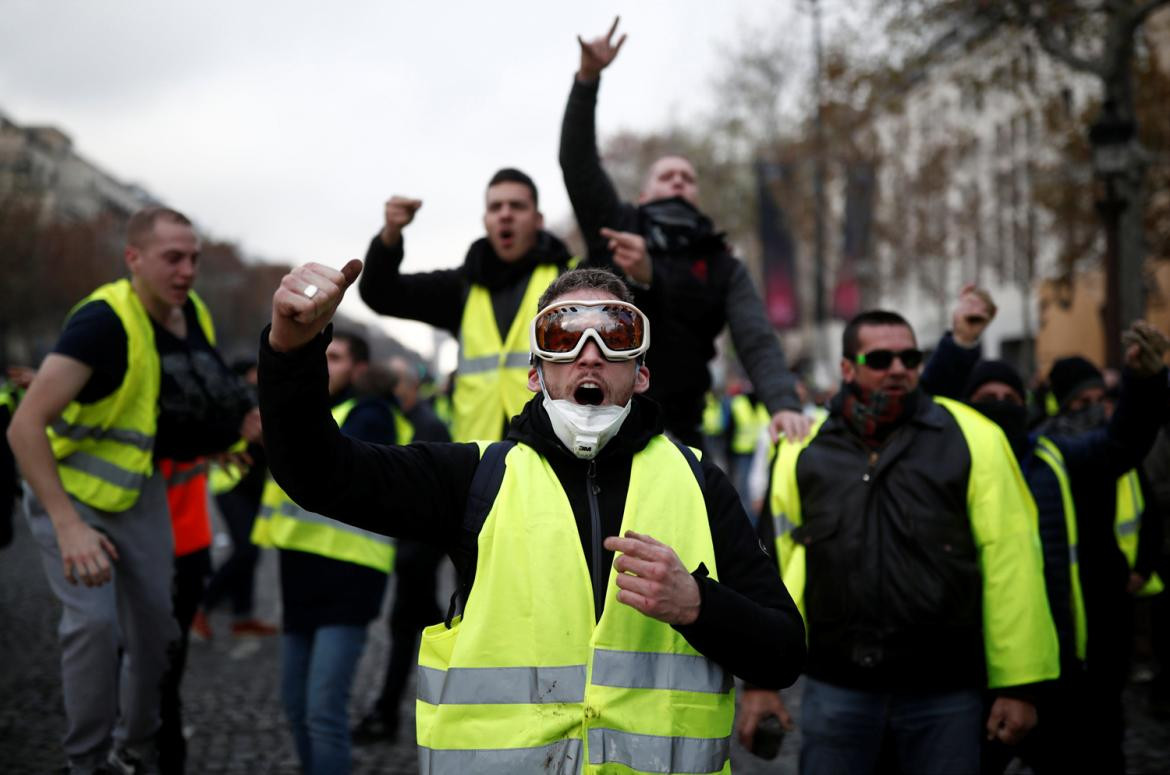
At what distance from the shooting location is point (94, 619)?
14.6ft

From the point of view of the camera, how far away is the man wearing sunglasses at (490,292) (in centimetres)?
456

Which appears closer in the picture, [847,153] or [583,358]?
[583,358]

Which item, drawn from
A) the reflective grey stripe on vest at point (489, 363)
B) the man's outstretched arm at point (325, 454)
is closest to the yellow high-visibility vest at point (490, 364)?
the reflective grey stripe on vest at point (489, 363)

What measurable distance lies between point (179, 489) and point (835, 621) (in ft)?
9.42

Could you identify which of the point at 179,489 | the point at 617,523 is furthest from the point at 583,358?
the point at 179,489

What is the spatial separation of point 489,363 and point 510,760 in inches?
88.3

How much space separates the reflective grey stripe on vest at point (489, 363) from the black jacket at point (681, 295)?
468mm

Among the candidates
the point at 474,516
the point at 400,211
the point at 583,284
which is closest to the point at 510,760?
the point at 474,516

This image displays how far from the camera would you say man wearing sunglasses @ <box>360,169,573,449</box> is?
15.0 feet

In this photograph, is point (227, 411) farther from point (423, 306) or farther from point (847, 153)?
point (847, 153)

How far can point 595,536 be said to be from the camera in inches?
108

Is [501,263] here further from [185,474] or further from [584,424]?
[584,424]

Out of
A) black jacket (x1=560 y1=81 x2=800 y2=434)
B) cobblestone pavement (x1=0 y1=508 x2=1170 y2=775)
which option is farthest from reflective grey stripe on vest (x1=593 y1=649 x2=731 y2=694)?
cobblestone pavement (x1=0 y1=508 x2=1170 y2=775)

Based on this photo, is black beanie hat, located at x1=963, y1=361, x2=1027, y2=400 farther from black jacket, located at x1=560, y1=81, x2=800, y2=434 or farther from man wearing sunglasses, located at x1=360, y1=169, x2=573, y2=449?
man wearing sunglasses, located at x1=360, y1=169, x2=573, y2=449
